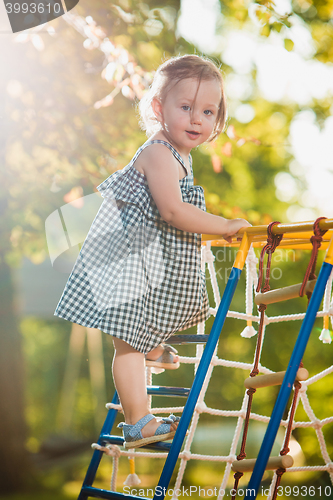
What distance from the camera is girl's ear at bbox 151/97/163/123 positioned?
3.12 feet

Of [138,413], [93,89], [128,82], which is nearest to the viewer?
[138,413]

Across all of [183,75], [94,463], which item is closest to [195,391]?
[94,463]

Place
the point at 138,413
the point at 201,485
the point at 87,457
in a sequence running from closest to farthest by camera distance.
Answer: the point at 138,413 < the point at 87,457 < the point at 201,485

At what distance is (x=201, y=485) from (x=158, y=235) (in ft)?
7.90

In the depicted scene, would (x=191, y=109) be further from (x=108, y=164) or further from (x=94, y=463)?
(x=108, y=164)

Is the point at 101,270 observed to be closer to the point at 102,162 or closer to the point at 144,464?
the point at 102,162

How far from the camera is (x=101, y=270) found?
91 cm

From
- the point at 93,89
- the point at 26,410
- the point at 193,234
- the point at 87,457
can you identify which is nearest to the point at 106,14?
the point at 93,89

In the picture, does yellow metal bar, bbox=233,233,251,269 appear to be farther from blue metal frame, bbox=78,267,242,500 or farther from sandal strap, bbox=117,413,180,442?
sandal strap, bbox=117,413,180,442

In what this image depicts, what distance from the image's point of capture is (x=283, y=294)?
81cm

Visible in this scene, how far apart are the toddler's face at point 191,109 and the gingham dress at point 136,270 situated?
46 millimetres

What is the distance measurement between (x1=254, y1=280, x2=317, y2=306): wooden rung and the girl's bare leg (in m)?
0.26

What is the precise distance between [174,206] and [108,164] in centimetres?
155

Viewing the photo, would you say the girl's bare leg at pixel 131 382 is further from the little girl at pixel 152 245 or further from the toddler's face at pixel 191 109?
the toddler's face at pixel 191 109
